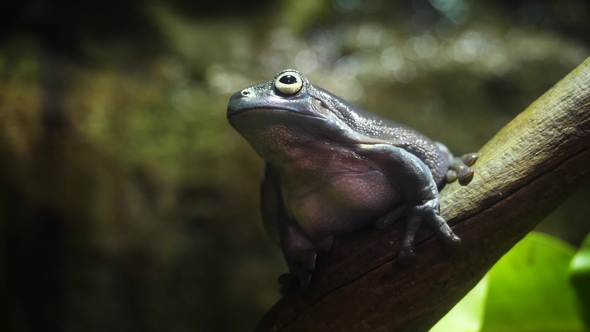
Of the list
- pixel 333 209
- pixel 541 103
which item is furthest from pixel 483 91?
pixel 333 209

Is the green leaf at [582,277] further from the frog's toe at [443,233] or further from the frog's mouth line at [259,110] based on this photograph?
the frog's mouth line at [259,110]

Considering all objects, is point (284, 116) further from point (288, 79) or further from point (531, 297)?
point (531, 297)

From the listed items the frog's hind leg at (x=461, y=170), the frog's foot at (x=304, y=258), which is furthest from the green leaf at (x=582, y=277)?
the frog's foot at (x=304, y=258)

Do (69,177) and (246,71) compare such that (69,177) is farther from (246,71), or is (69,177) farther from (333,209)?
(333,209)

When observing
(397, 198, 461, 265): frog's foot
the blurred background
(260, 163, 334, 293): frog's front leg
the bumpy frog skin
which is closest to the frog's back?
the bumpy frog skin

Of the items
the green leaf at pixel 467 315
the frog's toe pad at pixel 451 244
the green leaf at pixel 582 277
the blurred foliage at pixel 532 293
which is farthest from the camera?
the blurred foliage at pixel 532 293

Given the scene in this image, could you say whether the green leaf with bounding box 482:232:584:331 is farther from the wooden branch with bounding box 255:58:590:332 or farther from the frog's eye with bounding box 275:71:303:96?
the frog's eye with bounding box 275:71:303:96
